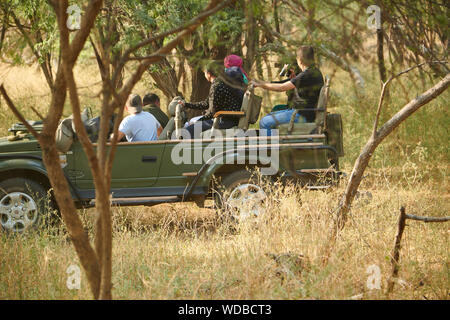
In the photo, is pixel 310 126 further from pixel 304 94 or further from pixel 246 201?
pixel 246 201

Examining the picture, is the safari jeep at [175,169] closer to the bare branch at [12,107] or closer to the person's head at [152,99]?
the person's head at [152,99]

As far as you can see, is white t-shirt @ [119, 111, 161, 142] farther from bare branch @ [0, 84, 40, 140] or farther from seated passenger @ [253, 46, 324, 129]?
bare branch @ [0, 84, 40, 140]

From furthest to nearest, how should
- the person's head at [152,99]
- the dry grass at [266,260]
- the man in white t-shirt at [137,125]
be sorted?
1. the person's head at [152,99]
2. the man in white t-shirt at [137,125]
3. the dry grass at [266,260]

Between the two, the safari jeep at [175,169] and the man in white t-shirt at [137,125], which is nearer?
the safari jeep at [175,169]

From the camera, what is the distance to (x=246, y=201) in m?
6.66

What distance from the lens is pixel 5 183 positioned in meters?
6.76

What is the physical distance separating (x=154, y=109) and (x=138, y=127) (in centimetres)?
71

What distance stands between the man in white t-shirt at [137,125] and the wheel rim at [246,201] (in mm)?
1130

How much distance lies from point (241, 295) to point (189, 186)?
254 centimetres

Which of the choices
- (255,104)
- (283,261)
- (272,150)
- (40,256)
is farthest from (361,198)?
(40,256)

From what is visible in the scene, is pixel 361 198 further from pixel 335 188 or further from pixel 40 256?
pixel 40 256

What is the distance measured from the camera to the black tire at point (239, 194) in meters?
6.57
